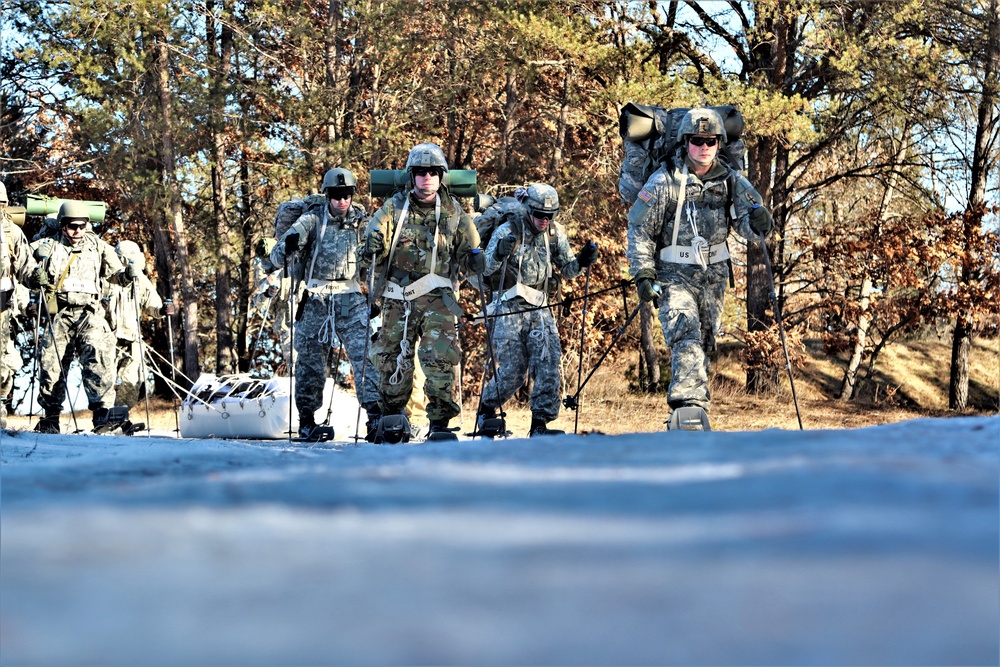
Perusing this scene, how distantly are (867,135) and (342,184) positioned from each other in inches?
462

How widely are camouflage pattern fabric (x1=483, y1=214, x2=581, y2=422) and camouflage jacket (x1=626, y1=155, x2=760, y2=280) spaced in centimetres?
194

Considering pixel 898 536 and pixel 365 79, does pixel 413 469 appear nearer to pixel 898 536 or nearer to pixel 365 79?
pixel 898 536

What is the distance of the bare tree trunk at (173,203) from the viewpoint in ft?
73.9

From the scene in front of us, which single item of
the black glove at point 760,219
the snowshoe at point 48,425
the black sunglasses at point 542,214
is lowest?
the snowshoe at point 48,425

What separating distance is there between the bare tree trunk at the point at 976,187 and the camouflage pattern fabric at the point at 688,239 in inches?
451

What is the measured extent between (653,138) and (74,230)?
7073mm

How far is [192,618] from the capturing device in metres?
2.58

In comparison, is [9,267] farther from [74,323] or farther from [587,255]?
[587,255]

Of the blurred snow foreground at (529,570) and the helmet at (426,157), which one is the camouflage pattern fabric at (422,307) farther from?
the blurred snow foreground at (529,570)

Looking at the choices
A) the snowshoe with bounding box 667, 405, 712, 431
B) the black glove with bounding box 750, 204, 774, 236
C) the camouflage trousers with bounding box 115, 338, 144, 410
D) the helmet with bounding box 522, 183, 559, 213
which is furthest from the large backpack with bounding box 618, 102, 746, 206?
the camouflage trousers with bounding box 115, 338, 144, 410

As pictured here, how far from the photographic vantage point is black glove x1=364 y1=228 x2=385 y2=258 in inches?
376

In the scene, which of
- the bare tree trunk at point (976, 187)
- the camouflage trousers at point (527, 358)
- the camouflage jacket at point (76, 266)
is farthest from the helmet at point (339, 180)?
the bare tree trunk at point (976, 187)

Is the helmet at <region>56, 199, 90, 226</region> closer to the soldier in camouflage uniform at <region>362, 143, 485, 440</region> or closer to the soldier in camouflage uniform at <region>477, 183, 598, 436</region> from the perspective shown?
the soldier in camouflage uniform at <region>477, 183, 598, 436</region>

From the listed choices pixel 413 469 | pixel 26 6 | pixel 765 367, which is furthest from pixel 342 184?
pixel 26 6
